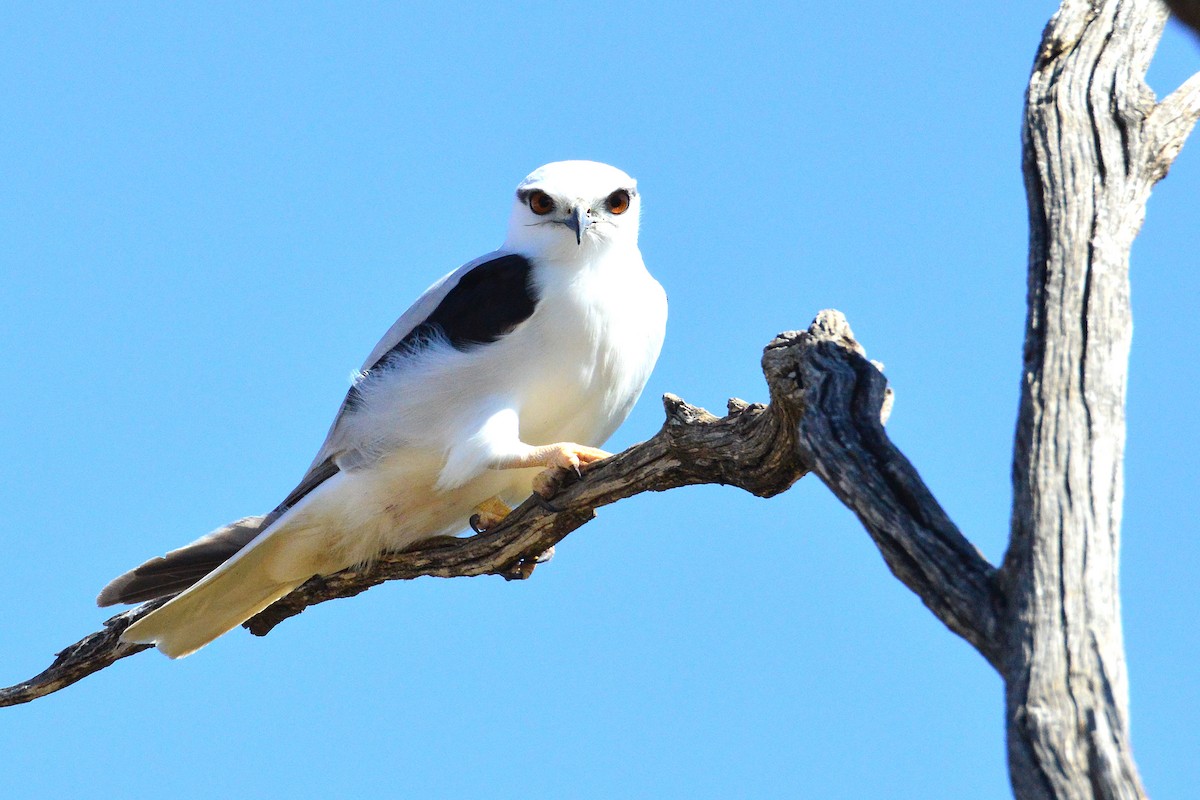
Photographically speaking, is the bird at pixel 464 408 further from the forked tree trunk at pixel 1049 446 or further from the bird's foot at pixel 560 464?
the forked tree trunk at pixel 1049 446

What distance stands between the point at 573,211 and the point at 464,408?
962mm

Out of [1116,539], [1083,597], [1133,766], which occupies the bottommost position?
[1133,766]

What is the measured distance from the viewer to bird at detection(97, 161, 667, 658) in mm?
5164

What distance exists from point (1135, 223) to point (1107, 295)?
0.43 meters

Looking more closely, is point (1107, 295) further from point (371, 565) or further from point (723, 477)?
point (371, 565)

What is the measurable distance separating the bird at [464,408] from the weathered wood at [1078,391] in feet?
6.50

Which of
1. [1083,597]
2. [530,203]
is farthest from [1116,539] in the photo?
[530,203]

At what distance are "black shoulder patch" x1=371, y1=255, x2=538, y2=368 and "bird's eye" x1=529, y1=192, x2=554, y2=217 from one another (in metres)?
0.23

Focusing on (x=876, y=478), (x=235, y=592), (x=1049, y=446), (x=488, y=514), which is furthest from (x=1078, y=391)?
(x=235, y=592)

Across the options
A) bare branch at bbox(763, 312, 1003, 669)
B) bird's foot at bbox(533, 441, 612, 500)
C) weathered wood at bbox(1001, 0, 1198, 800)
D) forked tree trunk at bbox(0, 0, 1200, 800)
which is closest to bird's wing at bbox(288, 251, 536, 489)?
bird's foot at bbox(533, 441, 612, 500)

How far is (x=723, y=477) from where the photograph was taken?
4461 mm

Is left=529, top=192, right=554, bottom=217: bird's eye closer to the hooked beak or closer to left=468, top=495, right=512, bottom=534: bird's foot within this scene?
the hooked beak

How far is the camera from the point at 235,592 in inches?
214

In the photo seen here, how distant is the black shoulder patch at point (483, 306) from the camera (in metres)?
5.18
